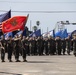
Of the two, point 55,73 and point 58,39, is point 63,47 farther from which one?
point 55,73

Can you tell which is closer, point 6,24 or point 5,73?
point 5,73

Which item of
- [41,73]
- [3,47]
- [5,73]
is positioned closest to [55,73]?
[41,73]

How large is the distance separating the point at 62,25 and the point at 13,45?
69.0 metres

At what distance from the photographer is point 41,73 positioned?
17578mm

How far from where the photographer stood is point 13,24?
25109 millimetres

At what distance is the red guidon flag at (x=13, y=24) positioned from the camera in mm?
24672

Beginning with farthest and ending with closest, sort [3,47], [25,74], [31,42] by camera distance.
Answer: [31,42] → [3,47] → [25,74]

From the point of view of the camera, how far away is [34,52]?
3562 centimetres

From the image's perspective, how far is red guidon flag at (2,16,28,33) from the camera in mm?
24672

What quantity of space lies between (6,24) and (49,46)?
12.1 meters

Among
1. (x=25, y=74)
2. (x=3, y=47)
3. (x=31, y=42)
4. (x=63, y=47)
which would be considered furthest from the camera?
(x=63, y=47)

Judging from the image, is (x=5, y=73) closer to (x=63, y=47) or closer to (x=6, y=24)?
(x=6, y=24)

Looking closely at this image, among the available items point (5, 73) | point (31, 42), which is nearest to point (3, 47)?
point (5, 73)

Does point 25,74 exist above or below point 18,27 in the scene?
below
